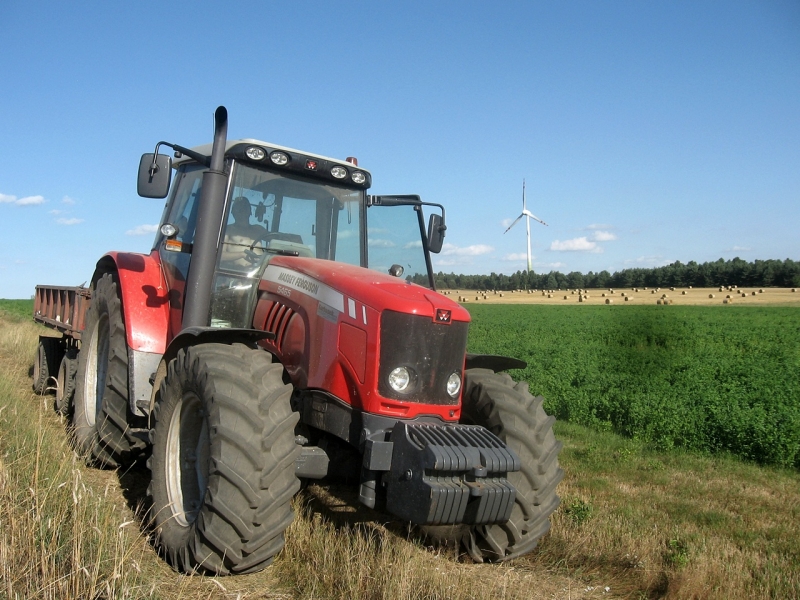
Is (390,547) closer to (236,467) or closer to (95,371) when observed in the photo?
(236,467)

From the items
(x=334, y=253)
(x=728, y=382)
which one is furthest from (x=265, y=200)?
(x=728, y=382)

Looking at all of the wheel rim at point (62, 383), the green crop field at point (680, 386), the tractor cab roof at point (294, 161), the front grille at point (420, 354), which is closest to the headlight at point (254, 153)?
the tractor cab roof at point (294, 161)

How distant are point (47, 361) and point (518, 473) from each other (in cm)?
728

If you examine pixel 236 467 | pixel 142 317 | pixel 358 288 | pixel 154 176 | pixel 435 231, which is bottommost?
pixel 236 467

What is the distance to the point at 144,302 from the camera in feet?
18.9

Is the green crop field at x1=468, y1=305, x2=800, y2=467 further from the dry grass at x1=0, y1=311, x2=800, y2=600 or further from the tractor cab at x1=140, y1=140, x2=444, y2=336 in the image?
the tractor cab at x1=140, y1=140, x2=444, y2=336

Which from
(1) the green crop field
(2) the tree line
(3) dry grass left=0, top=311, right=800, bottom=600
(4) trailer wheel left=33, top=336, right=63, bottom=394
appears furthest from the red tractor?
(2) the tree line

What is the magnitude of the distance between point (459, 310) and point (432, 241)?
5.26 ft

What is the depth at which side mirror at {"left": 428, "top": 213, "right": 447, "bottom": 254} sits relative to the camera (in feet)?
19.3

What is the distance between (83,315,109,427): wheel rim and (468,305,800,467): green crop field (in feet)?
19.8

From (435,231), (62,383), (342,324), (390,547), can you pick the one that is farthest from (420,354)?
(62,383)

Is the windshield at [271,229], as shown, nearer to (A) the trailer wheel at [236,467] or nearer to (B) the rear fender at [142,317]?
(B) the rear fender at [142,317]

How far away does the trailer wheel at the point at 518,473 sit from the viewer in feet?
13.8

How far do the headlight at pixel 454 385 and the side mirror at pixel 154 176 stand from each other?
2266mm
